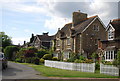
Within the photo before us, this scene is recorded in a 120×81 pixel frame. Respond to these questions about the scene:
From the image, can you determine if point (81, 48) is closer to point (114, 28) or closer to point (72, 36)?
point (72, 36)

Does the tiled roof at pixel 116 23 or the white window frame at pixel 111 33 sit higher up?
→ the tiled roof at pixel 116 23

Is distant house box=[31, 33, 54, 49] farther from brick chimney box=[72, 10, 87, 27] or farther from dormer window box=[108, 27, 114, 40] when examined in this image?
dormer window box=[108, 27, 114, 40]

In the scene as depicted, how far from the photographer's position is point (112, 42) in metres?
30.7

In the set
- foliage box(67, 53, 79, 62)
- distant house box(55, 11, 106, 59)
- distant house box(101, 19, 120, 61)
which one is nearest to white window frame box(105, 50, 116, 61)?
distant house box(101, 19, 120, 61)

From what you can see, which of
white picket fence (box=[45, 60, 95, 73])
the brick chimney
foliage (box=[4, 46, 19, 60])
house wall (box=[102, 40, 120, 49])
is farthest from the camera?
foliage (box=[4, 46, 19, 60])

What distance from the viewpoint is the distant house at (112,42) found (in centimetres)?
2944

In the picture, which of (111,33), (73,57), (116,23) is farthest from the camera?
(73,57)

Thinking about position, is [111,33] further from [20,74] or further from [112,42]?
[20,74]

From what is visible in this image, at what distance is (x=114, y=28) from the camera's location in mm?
30594

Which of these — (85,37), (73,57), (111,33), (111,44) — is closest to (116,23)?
(111,33)

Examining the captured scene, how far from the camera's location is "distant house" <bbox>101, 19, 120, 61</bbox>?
2944cm

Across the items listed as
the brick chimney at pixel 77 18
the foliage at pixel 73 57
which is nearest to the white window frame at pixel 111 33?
the foliage at pixel 73 57

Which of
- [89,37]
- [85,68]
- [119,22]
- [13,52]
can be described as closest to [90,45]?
[89,37]

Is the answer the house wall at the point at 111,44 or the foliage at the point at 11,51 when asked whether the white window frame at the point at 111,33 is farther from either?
the foliage at the point at 11,51
